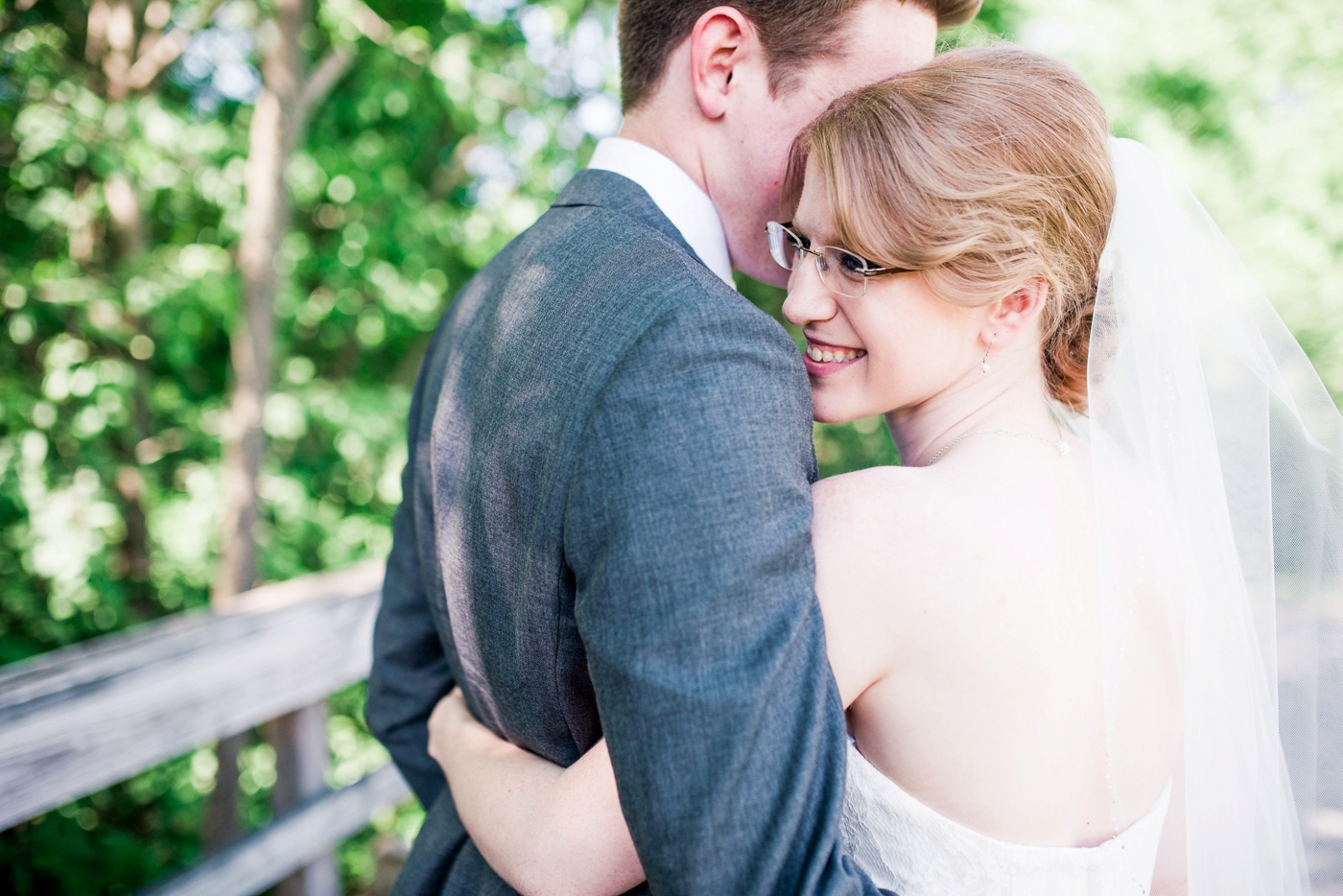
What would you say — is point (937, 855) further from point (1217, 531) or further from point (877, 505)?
point (1217, 531)

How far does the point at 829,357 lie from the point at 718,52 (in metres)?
0.54

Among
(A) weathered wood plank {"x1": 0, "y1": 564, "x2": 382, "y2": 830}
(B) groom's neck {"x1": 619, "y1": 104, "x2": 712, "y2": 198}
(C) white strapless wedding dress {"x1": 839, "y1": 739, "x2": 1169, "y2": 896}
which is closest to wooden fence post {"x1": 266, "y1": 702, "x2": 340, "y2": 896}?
(A) weathered wood plank {"x1": 0, "y1": 564, "x2": 382, "y2": 830}

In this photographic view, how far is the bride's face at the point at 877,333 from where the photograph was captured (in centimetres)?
134

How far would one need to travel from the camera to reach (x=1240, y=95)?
25.1ft

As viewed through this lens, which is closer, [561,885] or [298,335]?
[561,885]

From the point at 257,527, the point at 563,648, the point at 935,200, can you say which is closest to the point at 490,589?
the point at 563,648

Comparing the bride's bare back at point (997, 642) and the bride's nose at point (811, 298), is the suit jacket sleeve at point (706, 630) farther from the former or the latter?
the bride's nose at point (811, 298)

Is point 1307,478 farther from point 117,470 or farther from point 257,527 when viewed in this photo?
point 117,470

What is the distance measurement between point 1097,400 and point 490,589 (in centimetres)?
99

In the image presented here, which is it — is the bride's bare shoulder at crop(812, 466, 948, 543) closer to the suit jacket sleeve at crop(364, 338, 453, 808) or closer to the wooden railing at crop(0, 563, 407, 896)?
the suit jacket sleeve at crop(364, 338, 453, 808)

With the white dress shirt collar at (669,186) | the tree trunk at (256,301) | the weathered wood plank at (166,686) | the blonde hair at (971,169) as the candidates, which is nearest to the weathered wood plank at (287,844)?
the weathered wood plank at (166,686)

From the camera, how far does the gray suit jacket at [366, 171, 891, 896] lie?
3.04ft

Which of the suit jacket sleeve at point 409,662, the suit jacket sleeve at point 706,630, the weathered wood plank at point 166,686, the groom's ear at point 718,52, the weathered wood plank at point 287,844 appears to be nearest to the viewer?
the suit jacket sleeve at point 706,630

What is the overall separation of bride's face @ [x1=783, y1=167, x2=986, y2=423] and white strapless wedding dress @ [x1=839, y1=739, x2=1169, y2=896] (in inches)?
21.0
